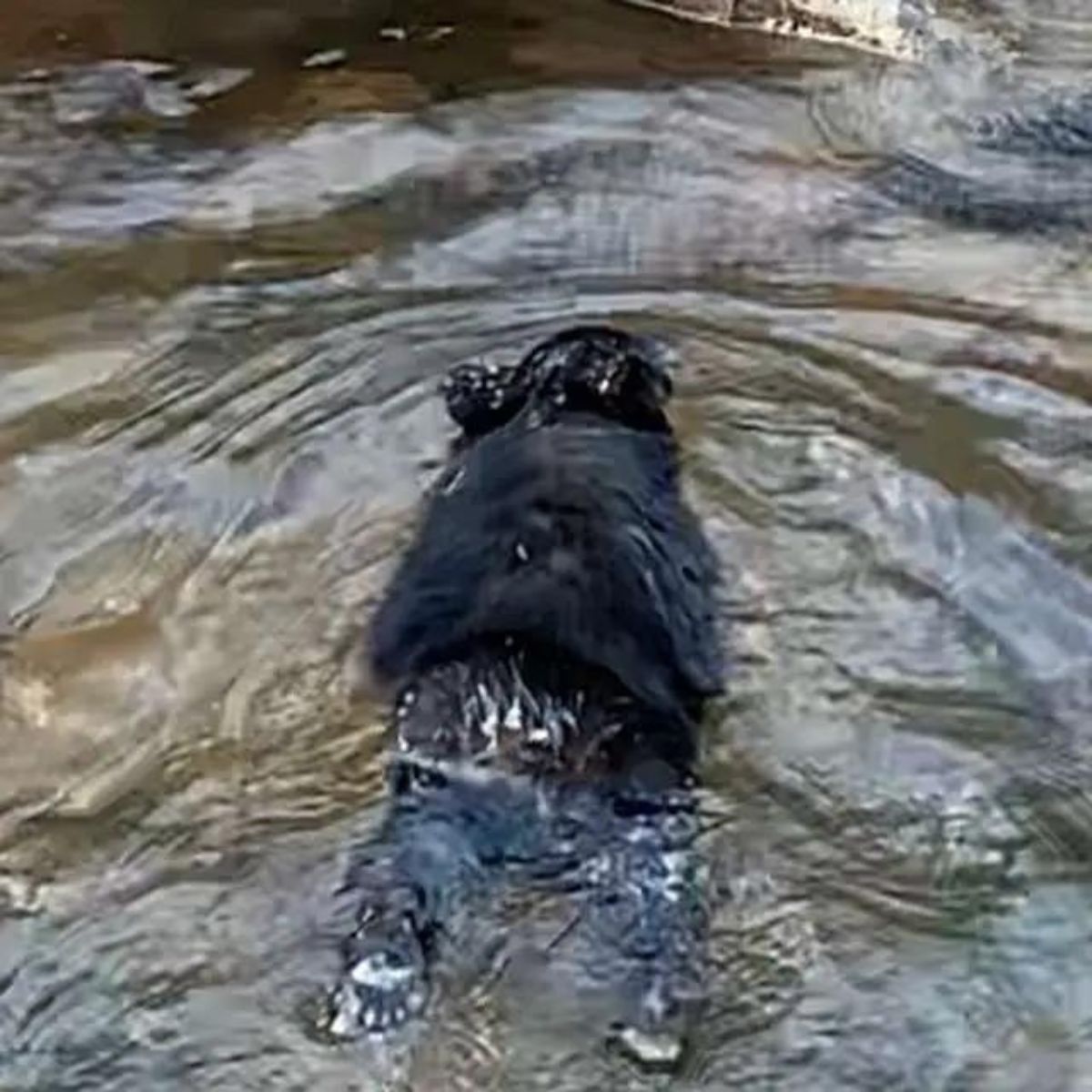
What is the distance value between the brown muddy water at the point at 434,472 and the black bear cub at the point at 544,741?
3.3 inches

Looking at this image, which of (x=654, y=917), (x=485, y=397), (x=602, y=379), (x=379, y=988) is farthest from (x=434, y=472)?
(x=379, y=988)

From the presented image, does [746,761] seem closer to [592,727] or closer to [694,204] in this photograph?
[592,727]

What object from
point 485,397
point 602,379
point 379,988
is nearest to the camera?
point 379,988

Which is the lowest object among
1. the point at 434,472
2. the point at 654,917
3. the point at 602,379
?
the point at 434,472

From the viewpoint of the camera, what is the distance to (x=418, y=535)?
5230 millimetres

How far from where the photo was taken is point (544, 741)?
429 cm

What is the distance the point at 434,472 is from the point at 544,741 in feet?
4.80

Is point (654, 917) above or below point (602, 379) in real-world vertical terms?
below

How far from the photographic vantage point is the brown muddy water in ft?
A: 13.7

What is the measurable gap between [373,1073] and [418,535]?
1.48 m

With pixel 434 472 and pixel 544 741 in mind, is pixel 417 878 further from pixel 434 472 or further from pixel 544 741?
pixel 434 472

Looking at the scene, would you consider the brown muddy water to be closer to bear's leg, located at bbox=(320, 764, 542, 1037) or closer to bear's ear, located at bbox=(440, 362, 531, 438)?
bear's leg, located at bbox=(320, 764, 542, 1037)

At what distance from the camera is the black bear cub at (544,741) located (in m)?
4.16

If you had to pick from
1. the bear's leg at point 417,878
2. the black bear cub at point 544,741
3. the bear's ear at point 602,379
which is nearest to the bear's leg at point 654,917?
the black bear cub at point 544,741
